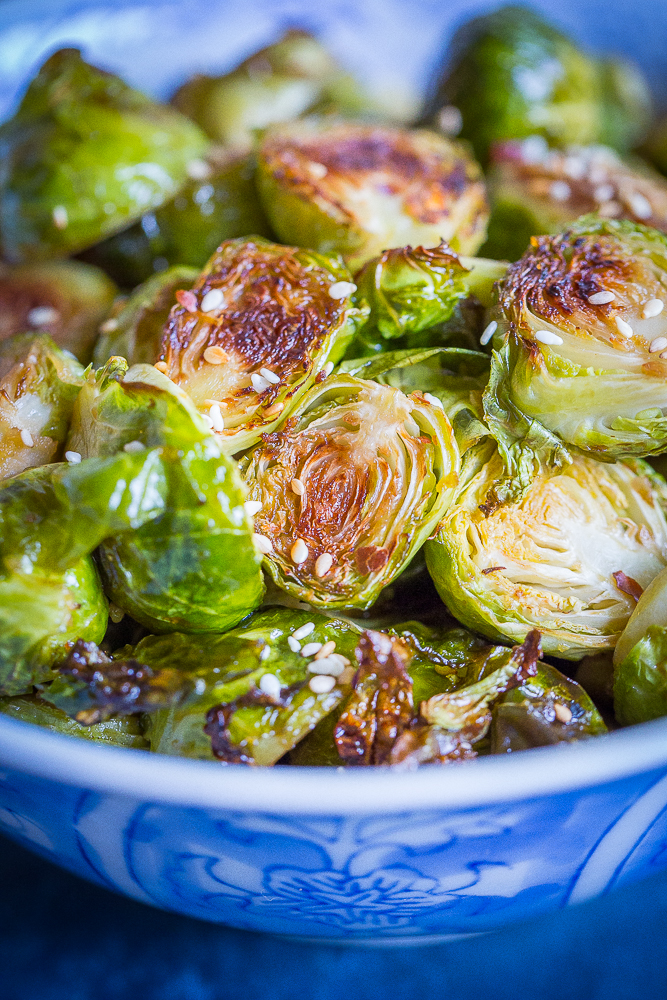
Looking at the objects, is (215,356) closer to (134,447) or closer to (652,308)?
(134,447)

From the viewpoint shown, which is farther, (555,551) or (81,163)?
(81,163)

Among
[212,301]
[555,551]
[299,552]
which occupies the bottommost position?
[555,551]

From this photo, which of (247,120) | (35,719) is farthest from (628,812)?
(247,120)

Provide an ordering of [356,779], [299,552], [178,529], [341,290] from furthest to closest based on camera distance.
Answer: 1. [341,290]
2. [299,552]
3. [178,529]
4. [356,779]

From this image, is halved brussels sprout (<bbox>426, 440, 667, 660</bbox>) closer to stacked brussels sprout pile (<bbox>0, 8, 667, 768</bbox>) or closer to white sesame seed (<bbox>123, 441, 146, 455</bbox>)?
stacked brussels sprout pile (<bbox>0, 8, 667, 768</bbox>)

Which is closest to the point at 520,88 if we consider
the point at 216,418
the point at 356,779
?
the point at 216,418

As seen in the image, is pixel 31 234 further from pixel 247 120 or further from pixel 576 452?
pixel 576 452
